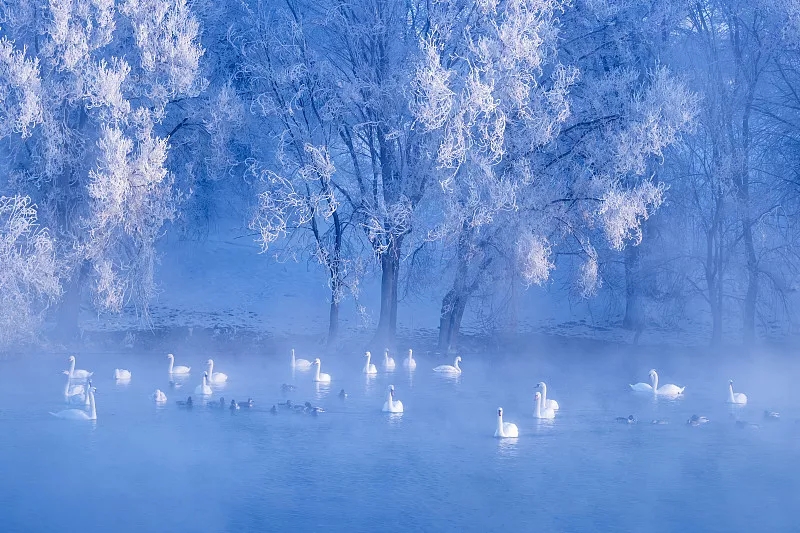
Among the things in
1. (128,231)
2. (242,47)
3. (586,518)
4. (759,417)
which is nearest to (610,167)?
(759,417)

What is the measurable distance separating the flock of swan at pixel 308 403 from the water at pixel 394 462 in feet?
0.96

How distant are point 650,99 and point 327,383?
1177 centimetres

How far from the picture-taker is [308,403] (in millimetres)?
20828

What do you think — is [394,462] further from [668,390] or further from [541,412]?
[668,390]

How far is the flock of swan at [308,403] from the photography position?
19422mm

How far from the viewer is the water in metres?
13.4

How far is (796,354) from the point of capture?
30.9m

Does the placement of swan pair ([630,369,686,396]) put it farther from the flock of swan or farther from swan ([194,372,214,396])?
swan ([194,372,214,396])

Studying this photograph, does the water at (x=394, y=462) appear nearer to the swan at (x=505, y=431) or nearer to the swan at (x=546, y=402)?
the swan at (x=505, y=431)

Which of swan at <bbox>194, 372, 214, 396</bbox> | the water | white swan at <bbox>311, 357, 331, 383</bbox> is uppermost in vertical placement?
white swan at <bbox>311, 357, 331, 383</bbox>

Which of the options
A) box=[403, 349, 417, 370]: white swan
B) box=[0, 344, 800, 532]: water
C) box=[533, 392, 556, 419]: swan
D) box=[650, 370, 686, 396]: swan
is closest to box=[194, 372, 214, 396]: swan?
box=[0, 344, 800, 532]: water

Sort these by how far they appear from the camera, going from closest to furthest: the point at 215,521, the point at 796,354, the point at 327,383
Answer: the point at 215,521 < the point at 327,383 < the point at 796,354

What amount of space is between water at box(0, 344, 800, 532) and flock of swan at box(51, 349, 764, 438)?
0.29m

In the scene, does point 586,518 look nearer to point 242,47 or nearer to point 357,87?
point 357,87
